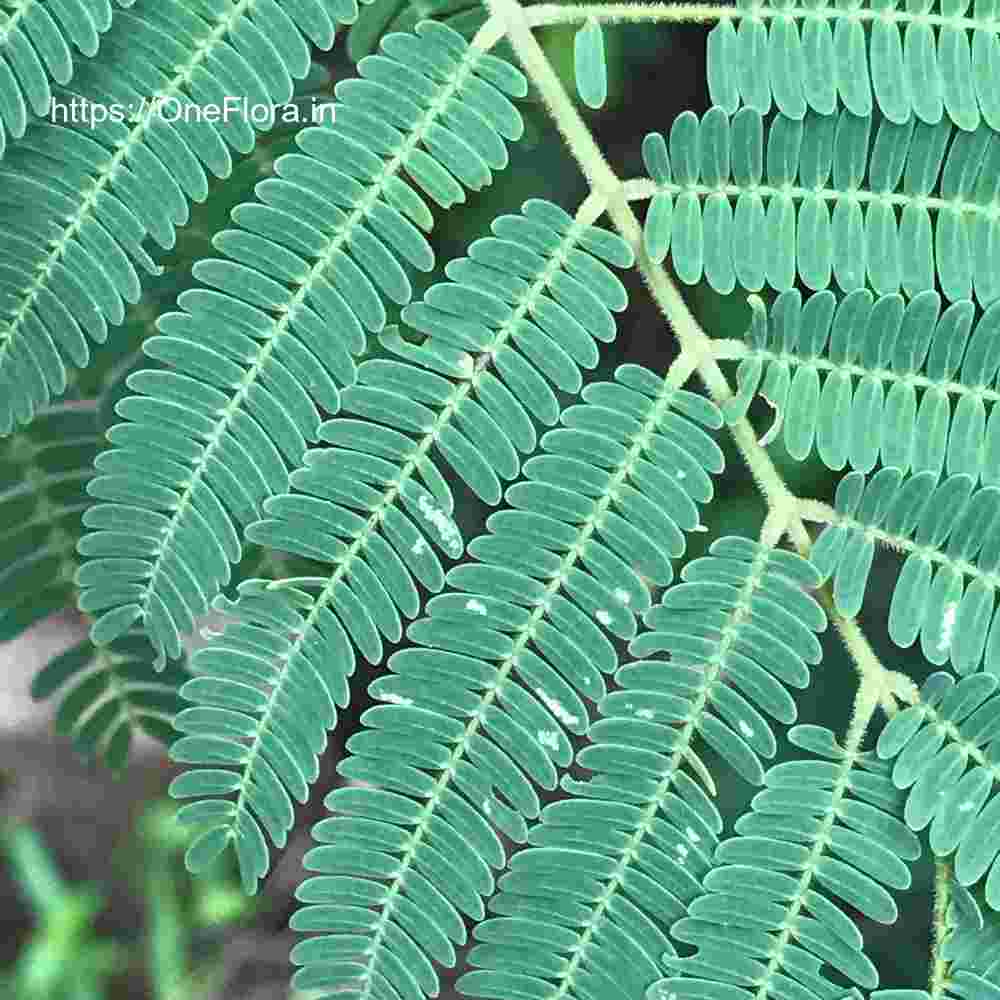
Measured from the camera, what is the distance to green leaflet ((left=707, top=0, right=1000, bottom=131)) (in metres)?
1.03

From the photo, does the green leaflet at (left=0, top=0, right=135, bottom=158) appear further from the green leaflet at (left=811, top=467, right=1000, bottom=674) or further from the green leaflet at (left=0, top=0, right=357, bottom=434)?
the green leaflet at (left=811, top=467, right=1000, bottom=674)

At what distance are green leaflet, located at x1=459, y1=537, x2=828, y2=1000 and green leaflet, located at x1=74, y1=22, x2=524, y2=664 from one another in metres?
0.35

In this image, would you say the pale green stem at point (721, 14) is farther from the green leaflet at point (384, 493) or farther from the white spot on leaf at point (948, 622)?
the white spot on leaf at point (948, 622)

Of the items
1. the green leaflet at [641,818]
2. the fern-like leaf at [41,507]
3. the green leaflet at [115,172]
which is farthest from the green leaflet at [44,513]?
the green leaflet at [641,818]

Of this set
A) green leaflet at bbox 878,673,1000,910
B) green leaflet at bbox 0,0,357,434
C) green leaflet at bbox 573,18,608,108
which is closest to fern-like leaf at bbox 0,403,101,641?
green leaflet at bbox 0,0,357,434

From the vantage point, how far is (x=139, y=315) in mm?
1431

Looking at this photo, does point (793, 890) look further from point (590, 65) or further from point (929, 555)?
point (590, 65)

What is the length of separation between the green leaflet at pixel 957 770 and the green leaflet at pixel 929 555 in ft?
0.10

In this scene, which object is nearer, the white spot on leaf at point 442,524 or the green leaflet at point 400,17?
the white spot on leaf at point 442,524

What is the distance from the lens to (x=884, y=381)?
1057mm

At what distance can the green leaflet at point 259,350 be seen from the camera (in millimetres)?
1053

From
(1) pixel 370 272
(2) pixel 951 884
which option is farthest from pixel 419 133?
(2) pixel 951 884

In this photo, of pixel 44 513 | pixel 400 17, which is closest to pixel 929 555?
pixel 400 17

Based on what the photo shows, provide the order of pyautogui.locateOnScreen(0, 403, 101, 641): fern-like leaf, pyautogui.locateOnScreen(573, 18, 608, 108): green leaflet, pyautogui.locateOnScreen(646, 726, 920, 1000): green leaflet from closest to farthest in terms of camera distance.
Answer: pyautogui.locateOnScreen(646, 726, 920, 1000): green leaflet, pyautogui.locateOnScreen(573, 18, 608, 108): green leaflet, pyautogui.locateOnScreen(0, 403, 101, 641): fern-like leaf
